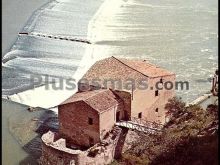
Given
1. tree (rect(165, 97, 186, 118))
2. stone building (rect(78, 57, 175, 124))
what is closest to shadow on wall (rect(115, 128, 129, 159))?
stone building (rect(78, 57, 175, 124))

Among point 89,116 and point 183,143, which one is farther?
point 89,116

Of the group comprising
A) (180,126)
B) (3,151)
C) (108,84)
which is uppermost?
(108,84)

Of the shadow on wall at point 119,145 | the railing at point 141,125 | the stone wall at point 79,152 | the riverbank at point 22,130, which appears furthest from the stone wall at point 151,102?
the riverbank at point 22,130

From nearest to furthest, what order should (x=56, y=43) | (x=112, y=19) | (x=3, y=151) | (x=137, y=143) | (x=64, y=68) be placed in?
(x=137, y=143) < (x=3, y=151) < (x=64, y=68) < (x=56, y=43) < (x=112, y=19)

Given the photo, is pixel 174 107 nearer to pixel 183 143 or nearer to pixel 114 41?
pixel 183 143

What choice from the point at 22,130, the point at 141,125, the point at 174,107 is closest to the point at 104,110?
the point at 141,125

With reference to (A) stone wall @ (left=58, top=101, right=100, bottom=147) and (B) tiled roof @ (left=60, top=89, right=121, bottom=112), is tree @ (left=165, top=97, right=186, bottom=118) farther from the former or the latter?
(A) stone wall @ (left=58, top=101, right=100, bottom=147)

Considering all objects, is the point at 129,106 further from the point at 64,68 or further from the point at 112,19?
the point at 112,19

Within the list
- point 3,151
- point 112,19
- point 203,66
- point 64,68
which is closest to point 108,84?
point 3,151
